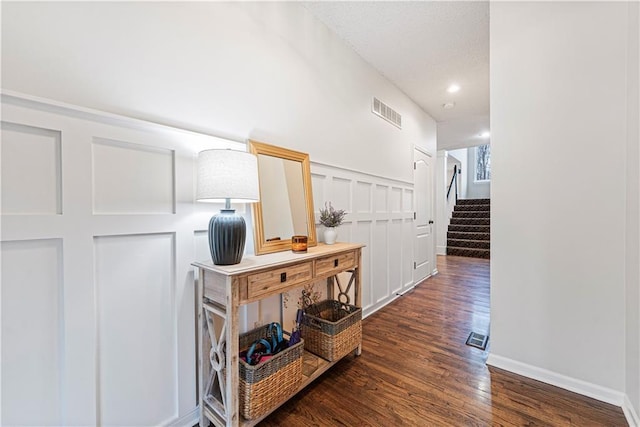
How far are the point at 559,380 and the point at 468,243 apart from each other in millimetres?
5156

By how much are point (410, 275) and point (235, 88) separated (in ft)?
10.5

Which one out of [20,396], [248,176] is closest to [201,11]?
[248,176]

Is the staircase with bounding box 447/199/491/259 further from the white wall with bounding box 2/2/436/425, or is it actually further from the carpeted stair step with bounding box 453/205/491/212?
the white wall with bounding box 2/2/436/425

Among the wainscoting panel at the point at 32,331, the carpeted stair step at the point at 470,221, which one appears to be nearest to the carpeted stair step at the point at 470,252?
the carpeted stair step at the point at 470,221

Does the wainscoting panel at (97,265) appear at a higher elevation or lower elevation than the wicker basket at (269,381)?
higher

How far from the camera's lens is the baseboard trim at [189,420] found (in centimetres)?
133

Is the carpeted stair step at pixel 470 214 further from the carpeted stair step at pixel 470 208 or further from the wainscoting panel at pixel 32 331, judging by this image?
the wainscoting panel at pixel 32 331

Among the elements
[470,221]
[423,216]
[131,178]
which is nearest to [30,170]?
[131,178]

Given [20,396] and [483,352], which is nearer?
[20,396]

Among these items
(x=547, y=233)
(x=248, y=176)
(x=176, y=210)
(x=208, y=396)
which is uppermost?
(x=248, y=176)

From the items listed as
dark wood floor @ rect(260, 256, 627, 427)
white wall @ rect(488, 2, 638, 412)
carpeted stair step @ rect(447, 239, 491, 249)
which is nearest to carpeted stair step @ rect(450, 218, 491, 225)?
carpeted stair step @ rect(447, 239, 491, 249)

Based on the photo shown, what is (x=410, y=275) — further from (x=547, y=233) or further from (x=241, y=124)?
(x=241, y=124)

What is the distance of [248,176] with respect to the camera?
133 centimetres

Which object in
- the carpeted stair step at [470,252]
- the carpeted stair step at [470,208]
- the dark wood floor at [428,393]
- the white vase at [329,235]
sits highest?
the carpeted stair step at [470,208]
